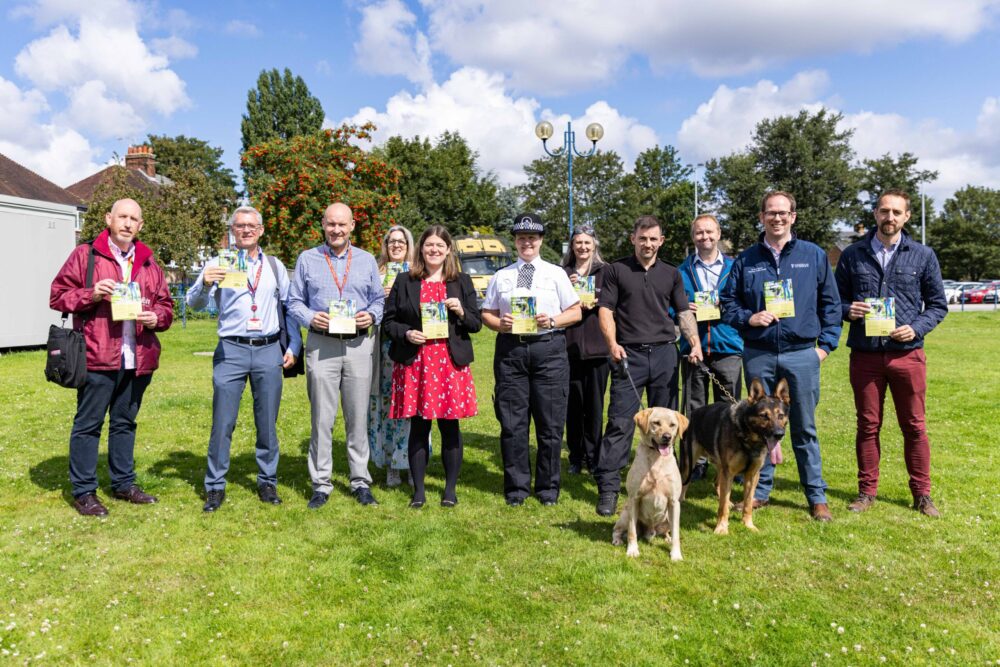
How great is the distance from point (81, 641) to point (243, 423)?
5.52m

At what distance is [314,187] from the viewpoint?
23.3 meters

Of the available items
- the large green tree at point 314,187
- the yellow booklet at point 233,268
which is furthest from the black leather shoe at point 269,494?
the large green tree at point 314,187

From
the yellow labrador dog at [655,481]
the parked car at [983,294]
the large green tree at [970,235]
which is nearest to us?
the yellow labrador dog at [655,481]

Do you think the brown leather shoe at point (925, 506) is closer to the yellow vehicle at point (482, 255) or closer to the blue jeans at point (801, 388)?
the blue jeans at point (801, 388)

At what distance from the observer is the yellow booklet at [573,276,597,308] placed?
5.93 meters

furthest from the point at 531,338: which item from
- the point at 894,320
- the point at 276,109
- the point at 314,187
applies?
the point at 276,109

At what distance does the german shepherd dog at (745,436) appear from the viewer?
4719 mm

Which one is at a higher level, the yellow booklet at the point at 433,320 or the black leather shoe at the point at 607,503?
the yellow booklet at the point at 433,320

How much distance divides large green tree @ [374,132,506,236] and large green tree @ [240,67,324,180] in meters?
7.24

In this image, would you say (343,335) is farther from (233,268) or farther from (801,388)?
(801,388)

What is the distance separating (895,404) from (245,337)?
5.09 metres

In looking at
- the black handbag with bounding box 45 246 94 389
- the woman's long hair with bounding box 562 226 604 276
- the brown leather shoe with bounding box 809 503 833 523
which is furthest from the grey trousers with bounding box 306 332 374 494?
the brown leather shoe with bounding box 809 503 833 523

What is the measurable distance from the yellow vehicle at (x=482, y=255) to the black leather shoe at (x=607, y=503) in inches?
681

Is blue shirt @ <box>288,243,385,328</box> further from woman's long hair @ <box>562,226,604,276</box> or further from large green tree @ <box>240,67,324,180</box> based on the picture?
large green tree @ <box>240,67,324,180</box>
